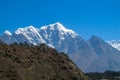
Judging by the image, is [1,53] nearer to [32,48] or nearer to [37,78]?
[37,78]

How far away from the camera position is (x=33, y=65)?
172625mm

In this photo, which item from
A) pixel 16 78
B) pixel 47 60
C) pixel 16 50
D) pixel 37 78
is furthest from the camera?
pixel 47 60

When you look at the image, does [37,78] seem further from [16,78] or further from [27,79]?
[16,78]

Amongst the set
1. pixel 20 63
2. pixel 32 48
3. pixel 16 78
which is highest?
pixel 32 48

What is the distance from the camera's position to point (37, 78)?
16300 cm

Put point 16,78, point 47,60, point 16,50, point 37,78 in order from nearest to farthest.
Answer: point 16,78
point 37,78
point 16,50
point 47,60

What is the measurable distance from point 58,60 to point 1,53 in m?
39.2

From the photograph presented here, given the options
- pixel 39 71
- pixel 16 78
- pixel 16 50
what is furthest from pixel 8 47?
pixel 16 78

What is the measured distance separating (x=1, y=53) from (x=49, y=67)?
28.1 m

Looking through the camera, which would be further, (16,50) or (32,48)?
(32,48)

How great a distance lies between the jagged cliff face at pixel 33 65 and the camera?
152000 millimetres

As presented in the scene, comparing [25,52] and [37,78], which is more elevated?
[25,52]

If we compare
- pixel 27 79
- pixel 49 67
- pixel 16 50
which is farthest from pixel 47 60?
pixel 27 79

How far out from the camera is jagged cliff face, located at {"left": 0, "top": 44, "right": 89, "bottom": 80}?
499 ft
